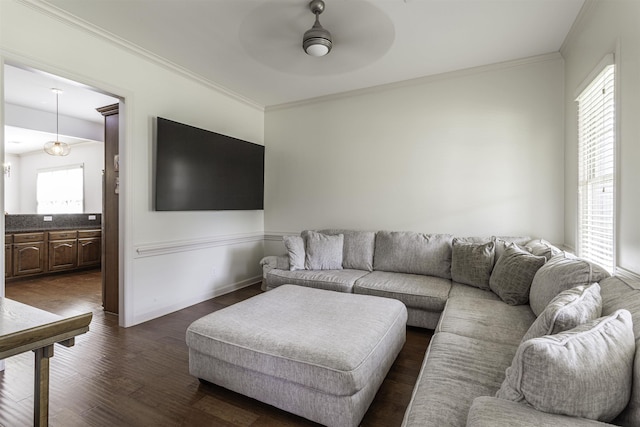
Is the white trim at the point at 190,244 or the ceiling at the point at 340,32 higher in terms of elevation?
the ceiling at the point at 340,32

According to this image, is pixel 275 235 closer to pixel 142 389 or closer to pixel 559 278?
pixel 142 389

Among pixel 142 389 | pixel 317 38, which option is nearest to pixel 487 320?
pixel 142 389

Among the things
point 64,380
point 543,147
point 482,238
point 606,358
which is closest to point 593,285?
point 606,358

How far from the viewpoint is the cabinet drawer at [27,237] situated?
470 cm

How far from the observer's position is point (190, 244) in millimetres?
3520

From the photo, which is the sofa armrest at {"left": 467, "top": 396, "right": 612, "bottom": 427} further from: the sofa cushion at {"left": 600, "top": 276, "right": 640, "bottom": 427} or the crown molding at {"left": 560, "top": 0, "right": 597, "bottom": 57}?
the crown molding at {"left": 560, "top": 0, "right": 597, "bottom": 57}

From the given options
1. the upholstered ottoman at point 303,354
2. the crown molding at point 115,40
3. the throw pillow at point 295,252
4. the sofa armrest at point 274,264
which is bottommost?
the upholstered ottoman at point 303,354

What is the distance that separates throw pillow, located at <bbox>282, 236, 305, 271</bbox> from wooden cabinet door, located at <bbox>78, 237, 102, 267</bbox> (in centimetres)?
437

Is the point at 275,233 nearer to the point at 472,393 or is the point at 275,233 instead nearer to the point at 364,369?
the point at 364,369

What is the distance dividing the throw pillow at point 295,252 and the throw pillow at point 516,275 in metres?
1.98

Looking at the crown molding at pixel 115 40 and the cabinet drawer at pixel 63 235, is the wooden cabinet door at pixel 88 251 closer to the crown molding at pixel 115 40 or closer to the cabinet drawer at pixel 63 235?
the cabinet drawer at pixel 63 235

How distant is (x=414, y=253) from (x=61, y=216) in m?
6.24

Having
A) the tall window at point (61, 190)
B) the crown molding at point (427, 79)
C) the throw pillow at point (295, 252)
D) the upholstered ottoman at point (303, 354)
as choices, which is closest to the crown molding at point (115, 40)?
the crown molding at point (427, 79)

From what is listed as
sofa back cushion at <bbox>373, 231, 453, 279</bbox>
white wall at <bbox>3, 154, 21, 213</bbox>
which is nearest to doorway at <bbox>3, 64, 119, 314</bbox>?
white wall at <bbox>3, 154, 21, 213</bbox>
